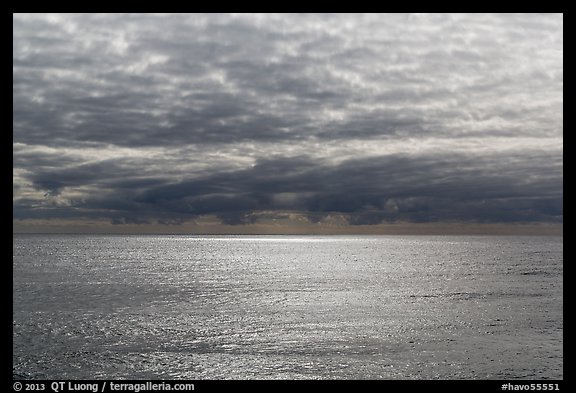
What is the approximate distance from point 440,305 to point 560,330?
23.7 metres

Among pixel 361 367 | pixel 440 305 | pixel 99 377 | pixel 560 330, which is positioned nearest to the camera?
pixel 99 377

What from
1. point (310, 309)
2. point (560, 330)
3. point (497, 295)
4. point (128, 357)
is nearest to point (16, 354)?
point (128, 357)

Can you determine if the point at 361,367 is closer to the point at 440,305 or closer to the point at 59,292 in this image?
the point at 440,305

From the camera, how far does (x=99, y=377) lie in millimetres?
42531

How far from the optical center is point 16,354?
161 feet

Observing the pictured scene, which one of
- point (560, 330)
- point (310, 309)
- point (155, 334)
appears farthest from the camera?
point (310, 309)

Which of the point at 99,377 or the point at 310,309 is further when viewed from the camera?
the point at 310,309

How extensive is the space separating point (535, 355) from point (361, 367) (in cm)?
1978
